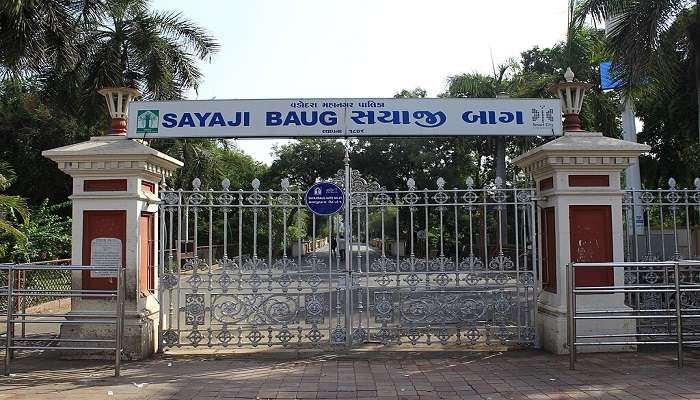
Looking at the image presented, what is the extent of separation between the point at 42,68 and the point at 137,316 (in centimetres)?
876

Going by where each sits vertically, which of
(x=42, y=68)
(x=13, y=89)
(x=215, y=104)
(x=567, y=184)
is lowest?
(x=567, y=184)

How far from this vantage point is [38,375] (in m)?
6.57

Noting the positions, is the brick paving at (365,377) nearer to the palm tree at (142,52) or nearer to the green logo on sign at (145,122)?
the green logo on sign at (145,122)

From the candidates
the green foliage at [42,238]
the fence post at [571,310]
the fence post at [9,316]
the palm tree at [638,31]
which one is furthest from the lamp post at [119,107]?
the palm tree at [638,31]

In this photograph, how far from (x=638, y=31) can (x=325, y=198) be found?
22.4ft

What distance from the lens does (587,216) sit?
25.2 feet

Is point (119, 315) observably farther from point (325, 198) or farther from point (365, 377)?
point (325, 198)

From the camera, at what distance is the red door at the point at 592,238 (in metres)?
7.59

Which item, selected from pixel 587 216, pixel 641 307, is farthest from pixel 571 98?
pixel 641 307

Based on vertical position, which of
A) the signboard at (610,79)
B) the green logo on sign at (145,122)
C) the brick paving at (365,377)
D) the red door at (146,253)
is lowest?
the brick paving at (365,377)

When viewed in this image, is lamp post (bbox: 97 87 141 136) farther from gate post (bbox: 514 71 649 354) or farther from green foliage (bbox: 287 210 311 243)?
gate post (bbox: 514 71 649 354)

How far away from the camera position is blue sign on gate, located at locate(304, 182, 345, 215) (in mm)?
7648

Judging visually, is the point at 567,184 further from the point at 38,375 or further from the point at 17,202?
the point at 17,202

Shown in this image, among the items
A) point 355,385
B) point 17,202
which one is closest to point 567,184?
point 355,385
